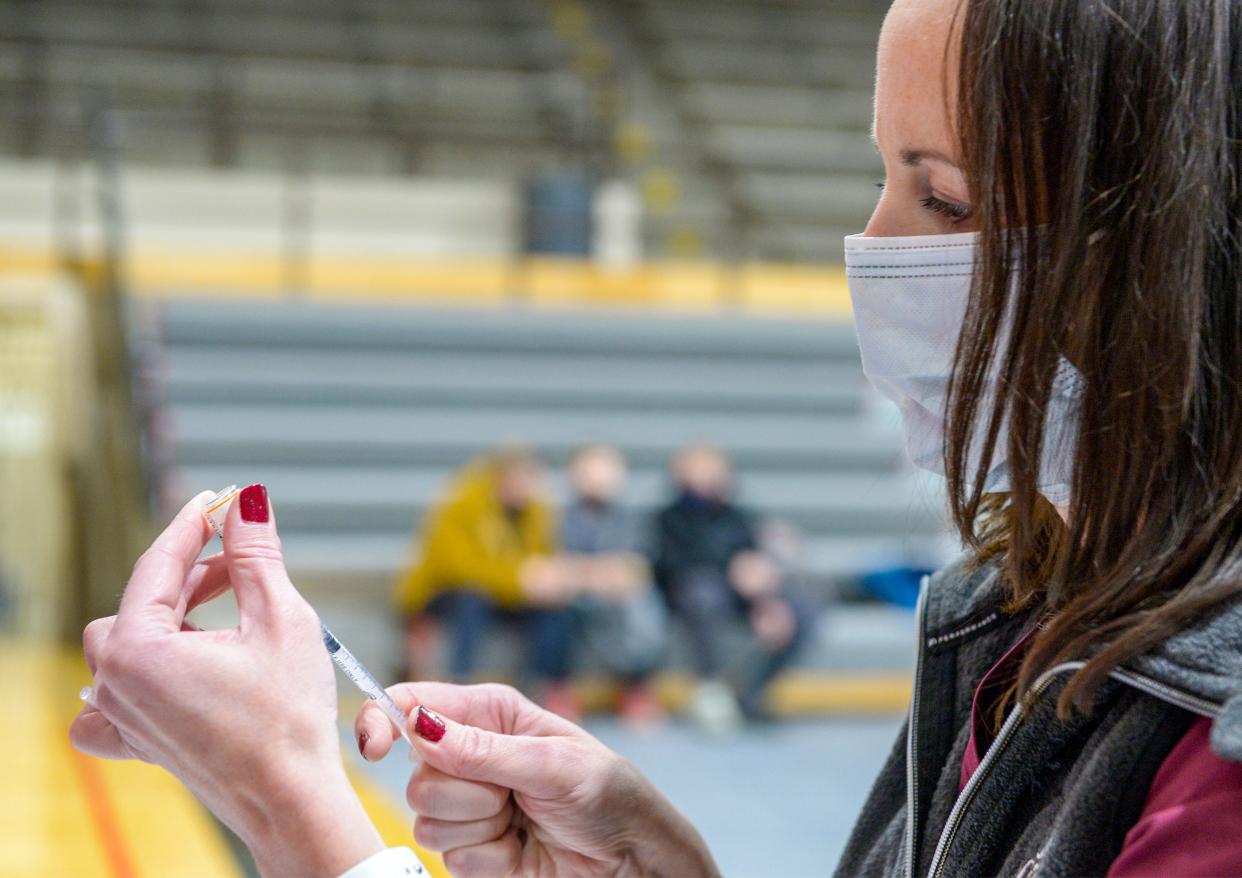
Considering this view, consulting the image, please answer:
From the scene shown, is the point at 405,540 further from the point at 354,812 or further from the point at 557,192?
the point at 354,812

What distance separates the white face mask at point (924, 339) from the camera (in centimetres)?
75

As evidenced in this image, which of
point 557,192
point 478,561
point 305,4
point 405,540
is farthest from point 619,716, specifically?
point 305,4

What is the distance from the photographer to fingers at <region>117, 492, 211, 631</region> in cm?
74

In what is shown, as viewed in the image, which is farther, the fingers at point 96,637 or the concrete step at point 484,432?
the concrete step at point 484,432

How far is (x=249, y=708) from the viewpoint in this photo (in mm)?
722

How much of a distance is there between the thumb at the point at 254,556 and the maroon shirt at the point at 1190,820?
42 cm

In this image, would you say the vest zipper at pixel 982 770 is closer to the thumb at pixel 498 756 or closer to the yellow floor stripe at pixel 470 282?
the thumb at pixel 498 756

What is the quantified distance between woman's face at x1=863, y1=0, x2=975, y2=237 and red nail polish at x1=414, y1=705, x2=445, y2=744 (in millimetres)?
390

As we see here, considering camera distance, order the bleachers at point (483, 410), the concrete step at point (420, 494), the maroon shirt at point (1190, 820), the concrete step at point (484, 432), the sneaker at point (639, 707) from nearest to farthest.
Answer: the maroon shirt at point (1190, 820), the sneaker at point (639, 707), the concrete step at point (420, 494), the bleachers at point (483, 410), the concrete step at point (484, 432)

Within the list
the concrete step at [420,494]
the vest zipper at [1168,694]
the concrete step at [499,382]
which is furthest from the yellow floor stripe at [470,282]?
the vest zipper at [1168,694]

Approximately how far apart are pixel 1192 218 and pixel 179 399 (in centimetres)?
600

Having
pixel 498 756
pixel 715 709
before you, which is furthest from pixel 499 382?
pixel 498 756

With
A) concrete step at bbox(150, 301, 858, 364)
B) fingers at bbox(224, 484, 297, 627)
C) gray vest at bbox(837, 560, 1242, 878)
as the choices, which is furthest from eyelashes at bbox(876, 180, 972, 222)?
concrete step at bbox(150, 301, 858, 364)

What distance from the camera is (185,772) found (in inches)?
29.5
